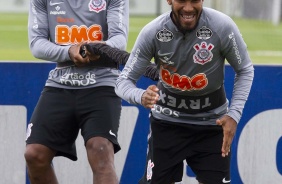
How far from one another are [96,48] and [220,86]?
856mm

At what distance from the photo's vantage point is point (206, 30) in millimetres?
5906

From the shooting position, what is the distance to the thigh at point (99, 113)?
6.30 meters

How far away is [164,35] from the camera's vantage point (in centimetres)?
594

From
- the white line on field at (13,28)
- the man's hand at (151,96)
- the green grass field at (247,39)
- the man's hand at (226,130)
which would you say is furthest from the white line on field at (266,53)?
the man's hand at (151,96)

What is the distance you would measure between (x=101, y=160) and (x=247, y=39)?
18201 millimetres

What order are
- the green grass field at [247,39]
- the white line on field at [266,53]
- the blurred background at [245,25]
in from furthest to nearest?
the blurred background at [245,25] < the white line on field at [266,53] < the green grass field at [247,39]

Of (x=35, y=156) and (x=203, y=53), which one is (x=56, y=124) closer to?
(x=35, y=156)

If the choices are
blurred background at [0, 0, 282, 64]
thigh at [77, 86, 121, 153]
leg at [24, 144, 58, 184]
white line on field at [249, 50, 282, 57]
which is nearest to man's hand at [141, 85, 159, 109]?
thigh at [77, 86, 121, 153]

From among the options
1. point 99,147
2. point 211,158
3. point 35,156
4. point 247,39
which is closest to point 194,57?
point 211,158

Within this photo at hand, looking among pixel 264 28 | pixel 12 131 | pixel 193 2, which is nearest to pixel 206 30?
pixel 193 2

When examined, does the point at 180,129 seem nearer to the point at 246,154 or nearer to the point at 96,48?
the point at 96,48

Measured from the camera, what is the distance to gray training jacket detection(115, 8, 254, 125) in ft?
19.4

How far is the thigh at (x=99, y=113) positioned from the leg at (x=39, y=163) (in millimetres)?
290

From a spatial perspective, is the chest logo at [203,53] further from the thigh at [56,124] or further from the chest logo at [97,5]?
the thigh at [56,124]
